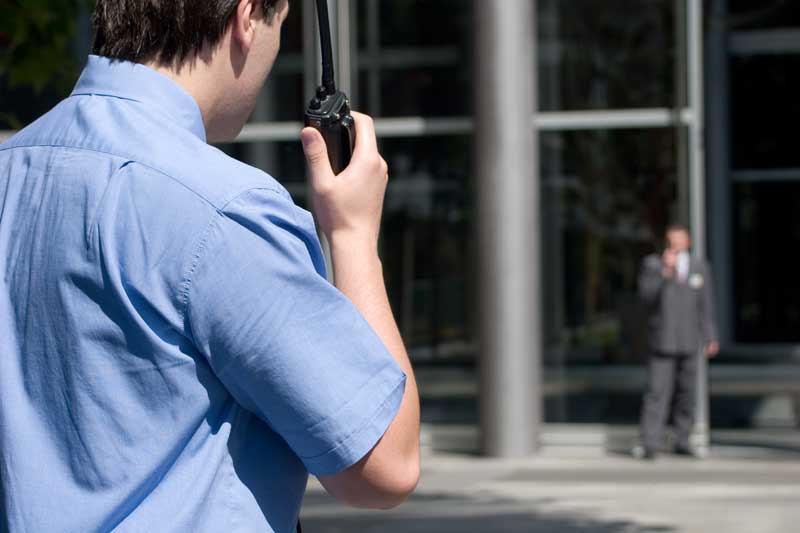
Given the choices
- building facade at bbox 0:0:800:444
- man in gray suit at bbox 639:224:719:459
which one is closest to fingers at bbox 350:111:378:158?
man in gray suit at bbox 639:224:719:459

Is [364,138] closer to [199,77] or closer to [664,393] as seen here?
[199,77]

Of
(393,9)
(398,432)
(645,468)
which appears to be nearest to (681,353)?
(645,468)

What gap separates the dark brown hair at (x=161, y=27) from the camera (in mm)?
1422

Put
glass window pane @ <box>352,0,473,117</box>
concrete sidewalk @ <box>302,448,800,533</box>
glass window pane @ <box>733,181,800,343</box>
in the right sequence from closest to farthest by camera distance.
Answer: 1. concrete sidewalk @ <box>302,448,800,533</box>
2. glass window pane @ <box>352,0,473,117</box>
3. glass window pane @ <box>733,181,800,343</box>

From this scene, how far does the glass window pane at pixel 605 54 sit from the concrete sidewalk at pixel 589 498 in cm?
310

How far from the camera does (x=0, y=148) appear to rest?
1.49 metres

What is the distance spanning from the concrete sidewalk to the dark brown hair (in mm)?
6716

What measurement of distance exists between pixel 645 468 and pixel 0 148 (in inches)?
373

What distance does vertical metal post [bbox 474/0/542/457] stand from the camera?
10914 mm

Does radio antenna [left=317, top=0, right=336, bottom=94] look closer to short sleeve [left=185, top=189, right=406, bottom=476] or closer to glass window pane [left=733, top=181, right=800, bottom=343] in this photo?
short sleeve [left=185, top=189, right=406, bottom=476]

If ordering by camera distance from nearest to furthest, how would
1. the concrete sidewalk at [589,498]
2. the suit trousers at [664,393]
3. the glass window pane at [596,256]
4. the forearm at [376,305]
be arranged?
the forearm at [376,305] → the concrete sidewalk at [589,498] → the suit trousers at [664,393] → the glass window pane at [596,256]

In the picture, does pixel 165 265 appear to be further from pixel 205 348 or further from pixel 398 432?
pixel 398 432

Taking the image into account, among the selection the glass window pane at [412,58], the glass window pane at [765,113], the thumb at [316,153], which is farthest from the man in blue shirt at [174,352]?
the glass window pane at [765,113]

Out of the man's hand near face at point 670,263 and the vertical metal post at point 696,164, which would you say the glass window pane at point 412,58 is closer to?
the vertical metal post at point 696,164
